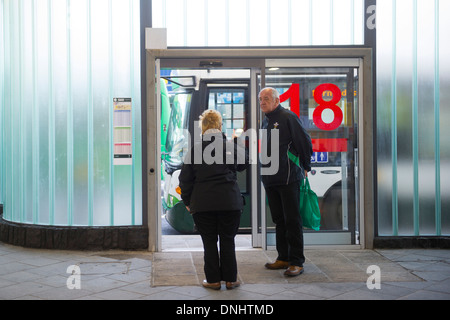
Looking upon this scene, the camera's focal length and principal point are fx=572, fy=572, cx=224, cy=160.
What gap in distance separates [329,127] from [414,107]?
1089mm

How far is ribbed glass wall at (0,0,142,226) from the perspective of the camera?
7004 mm

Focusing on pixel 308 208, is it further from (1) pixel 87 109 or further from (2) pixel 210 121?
(1) pixel 87 109


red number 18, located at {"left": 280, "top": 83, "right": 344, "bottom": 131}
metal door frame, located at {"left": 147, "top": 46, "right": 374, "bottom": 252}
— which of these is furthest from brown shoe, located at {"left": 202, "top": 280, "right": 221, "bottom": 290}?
red number 18, located at {"left": 280, "top": 83, "right": 344, "bottom": 131}

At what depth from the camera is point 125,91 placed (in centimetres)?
→ 701

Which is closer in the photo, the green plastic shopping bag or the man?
the man

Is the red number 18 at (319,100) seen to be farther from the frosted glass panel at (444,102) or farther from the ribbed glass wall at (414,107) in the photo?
the frosted glass panel at (444,102)

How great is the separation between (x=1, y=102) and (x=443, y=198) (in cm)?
641

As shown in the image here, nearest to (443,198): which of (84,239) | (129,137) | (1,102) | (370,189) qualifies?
(370,189)

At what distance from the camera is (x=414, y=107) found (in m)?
7.11

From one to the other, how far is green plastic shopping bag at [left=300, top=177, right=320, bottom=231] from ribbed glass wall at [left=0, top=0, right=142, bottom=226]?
216 cm

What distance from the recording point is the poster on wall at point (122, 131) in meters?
7.00

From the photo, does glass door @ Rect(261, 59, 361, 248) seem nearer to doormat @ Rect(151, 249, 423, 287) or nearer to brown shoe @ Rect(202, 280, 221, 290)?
doormat @ Rect(151, 249, 423, 287)
